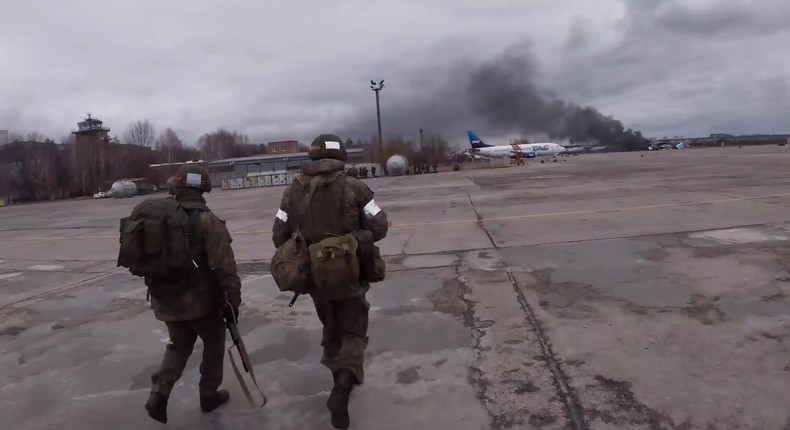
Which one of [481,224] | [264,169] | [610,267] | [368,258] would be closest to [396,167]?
[264,169]

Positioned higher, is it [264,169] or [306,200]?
[264,169]

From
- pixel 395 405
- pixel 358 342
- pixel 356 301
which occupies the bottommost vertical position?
pixel 395 405

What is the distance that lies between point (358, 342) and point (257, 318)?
2331 millimetres

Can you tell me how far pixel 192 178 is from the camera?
11.0ft

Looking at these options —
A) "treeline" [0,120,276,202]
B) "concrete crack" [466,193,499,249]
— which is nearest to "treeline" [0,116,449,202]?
"treeline" [0,120,276,202]

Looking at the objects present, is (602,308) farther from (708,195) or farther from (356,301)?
(708,195)

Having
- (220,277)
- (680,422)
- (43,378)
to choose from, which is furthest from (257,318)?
(680,422)

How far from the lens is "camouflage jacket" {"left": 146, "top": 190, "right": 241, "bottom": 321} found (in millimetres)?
3189

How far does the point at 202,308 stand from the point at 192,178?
80 cm

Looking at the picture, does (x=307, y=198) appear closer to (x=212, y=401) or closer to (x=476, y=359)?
(x=212, y=401)

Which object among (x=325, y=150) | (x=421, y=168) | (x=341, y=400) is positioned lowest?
(x=341, y=400)

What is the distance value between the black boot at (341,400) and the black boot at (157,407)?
1010 millimetres

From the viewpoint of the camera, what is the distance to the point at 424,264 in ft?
23.9

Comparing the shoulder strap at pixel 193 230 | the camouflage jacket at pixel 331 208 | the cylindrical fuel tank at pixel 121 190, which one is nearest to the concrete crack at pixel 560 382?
the camouflage jacket at pixel 331 208
